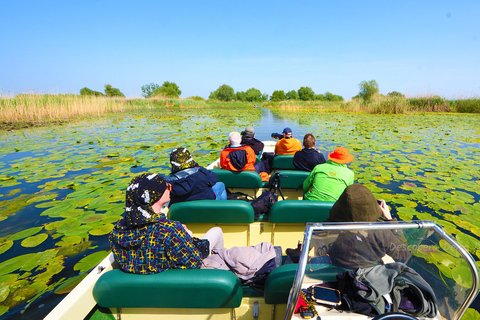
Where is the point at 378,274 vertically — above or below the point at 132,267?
above

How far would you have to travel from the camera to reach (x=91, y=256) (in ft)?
8.42

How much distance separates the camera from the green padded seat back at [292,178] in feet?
10.2

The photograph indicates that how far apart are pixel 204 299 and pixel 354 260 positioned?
2.65 ft

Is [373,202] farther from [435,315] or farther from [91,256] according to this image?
[91,256]

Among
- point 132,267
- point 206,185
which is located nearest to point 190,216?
point 206,185

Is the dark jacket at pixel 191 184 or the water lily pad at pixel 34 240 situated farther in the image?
the water lily pad at pixel 34 240

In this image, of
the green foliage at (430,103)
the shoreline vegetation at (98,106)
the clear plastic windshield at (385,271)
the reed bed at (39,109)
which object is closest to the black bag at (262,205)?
the clear plastic windshield at (385,271)

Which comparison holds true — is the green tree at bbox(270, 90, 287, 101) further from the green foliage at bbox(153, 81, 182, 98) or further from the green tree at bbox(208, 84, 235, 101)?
the green foliage at bbox(153, 81, 182, 98)

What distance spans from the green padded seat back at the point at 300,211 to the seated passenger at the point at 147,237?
1.04 m

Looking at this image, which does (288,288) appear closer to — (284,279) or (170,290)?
(284,279)

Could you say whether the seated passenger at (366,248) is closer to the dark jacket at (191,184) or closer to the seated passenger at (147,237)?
the seated passenger at (147,237)

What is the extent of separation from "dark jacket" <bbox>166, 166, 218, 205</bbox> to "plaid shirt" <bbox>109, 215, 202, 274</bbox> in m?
0.84

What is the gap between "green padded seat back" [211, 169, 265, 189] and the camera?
3008mm

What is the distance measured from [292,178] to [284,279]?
77.3 inches
